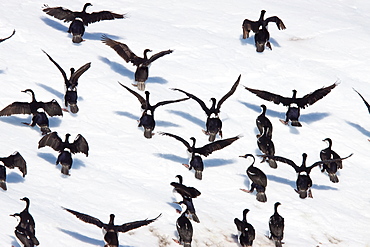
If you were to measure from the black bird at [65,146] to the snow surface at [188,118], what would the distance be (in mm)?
398

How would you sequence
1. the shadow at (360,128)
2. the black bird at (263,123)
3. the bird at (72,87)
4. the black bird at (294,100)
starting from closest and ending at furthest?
the bird at (72,87)
the black bird at (263,123)
the black bird at (294,100)
the shadow at (360,128)

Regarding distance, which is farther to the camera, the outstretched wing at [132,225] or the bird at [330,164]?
the bird at [330,164]

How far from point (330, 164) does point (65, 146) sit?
8468 millimetres

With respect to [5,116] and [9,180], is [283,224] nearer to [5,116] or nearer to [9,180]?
[9,180]

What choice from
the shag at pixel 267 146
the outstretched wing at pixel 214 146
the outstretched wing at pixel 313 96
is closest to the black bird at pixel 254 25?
the outstretched wing at pixel 313 96

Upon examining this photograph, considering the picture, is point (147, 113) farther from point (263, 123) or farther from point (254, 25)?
point (254, 25)

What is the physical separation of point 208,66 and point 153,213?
11445 mm

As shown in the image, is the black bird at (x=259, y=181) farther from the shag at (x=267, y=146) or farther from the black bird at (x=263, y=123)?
the black bird at (x=263, y=123)

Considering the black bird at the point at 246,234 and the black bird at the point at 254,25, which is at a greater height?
the black bird at the point at 254,25

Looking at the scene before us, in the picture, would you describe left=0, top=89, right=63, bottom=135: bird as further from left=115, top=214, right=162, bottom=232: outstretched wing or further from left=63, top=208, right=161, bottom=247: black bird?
left=115, top=214, right=162, bottom=232: outstretched wing

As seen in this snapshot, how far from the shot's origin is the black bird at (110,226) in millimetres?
18469

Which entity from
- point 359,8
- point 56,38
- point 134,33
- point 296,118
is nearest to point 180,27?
point 134,33

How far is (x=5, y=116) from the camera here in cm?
2523

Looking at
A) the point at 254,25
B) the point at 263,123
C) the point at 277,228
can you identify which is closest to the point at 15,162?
the point at 277,228
